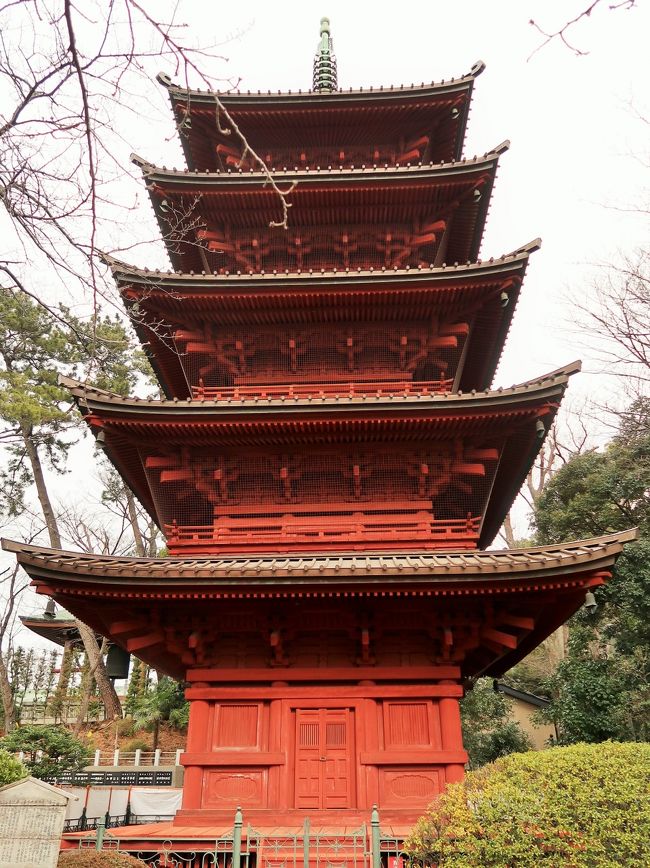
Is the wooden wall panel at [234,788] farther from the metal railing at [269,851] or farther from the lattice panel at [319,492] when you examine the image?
the lattice panel at [319,492]

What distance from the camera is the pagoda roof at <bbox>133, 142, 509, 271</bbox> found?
1414 cm

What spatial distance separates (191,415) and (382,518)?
401cm

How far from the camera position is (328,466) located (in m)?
12.3

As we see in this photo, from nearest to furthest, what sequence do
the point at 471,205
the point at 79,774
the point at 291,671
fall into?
the point at 291,671 → the point at 471,205 → the point at 79,774

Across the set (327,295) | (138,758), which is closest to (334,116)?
(327,295)

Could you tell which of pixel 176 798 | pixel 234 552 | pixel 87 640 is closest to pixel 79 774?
pixel 176 798

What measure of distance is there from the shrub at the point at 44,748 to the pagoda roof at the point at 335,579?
1136cm

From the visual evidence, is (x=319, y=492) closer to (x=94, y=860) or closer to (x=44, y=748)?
(x=94, y=860)

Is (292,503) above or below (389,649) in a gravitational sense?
above

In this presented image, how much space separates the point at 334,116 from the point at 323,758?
14466 millimetres

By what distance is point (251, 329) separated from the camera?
548 inches

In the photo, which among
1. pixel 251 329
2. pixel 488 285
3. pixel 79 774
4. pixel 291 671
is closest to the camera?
pixel 291 671

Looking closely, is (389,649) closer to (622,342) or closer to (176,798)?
(176,798)

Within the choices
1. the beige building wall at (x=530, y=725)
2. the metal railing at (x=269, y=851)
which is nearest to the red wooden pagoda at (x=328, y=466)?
the metal railing at (x=269, y=851)
